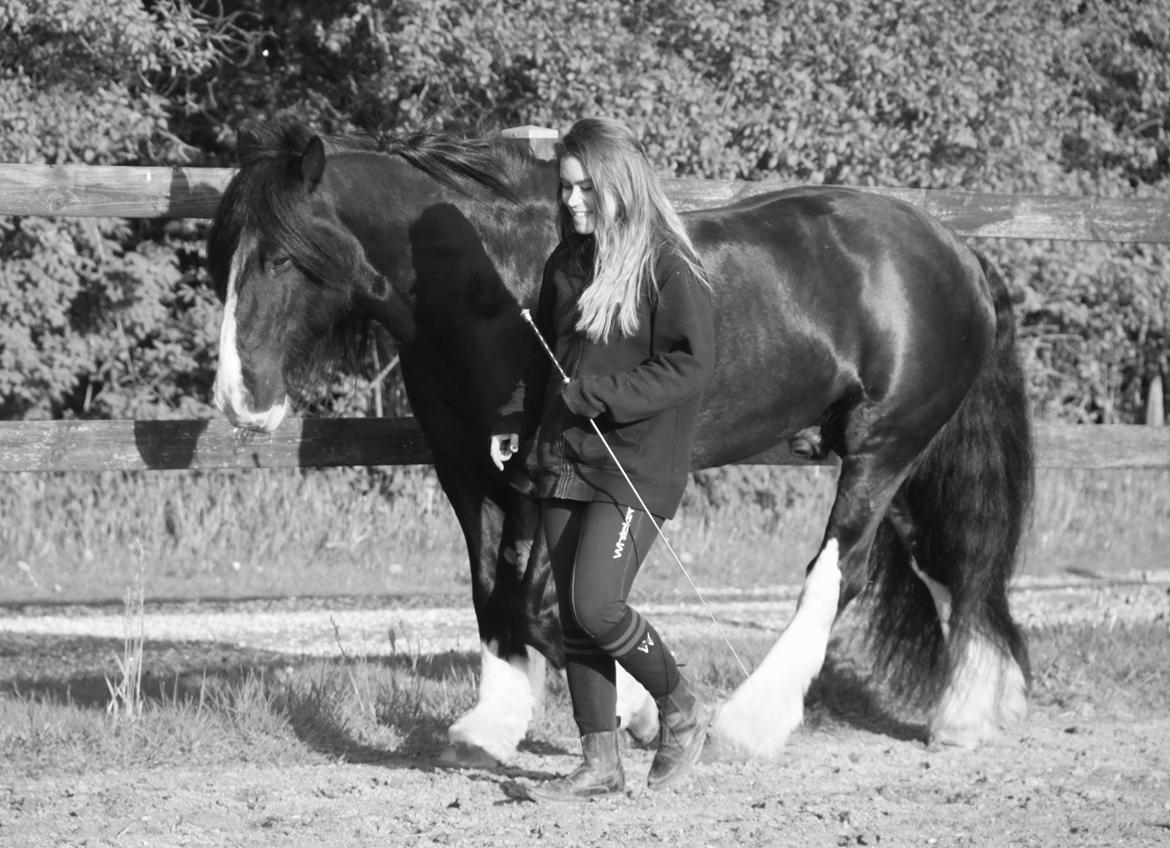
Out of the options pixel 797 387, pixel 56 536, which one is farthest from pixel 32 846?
pixel 56 536

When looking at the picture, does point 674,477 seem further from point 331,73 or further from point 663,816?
point 331,73

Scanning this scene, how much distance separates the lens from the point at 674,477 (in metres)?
4.32

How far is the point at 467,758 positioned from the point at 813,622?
124 cm

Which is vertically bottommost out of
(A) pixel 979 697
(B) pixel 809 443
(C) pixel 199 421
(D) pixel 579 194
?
(A) pixel 979 697

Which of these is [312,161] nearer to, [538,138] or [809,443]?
[538,138]

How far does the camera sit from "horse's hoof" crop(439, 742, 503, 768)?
5.06m

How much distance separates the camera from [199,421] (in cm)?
577

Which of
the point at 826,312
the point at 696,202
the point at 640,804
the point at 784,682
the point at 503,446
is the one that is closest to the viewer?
the point at 503,446

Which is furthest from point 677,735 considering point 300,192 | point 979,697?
point 300,192

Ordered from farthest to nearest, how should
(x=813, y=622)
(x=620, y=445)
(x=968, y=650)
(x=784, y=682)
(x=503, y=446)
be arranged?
(x=968, y=650) < (x=813, y=622) < (x=784, y=682) < (x=503, y=446) < (x=620, y=445)

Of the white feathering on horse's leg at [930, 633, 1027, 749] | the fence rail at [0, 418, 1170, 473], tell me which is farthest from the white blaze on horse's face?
the white feathering on horse's leg at [930, 633, 1027, 749]

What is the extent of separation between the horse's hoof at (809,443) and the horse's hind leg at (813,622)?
0.26 meters

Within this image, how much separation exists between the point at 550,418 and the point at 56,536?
7188 millimetres

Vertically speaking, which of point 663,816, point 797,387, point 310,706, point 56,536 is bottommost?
point 56,536
